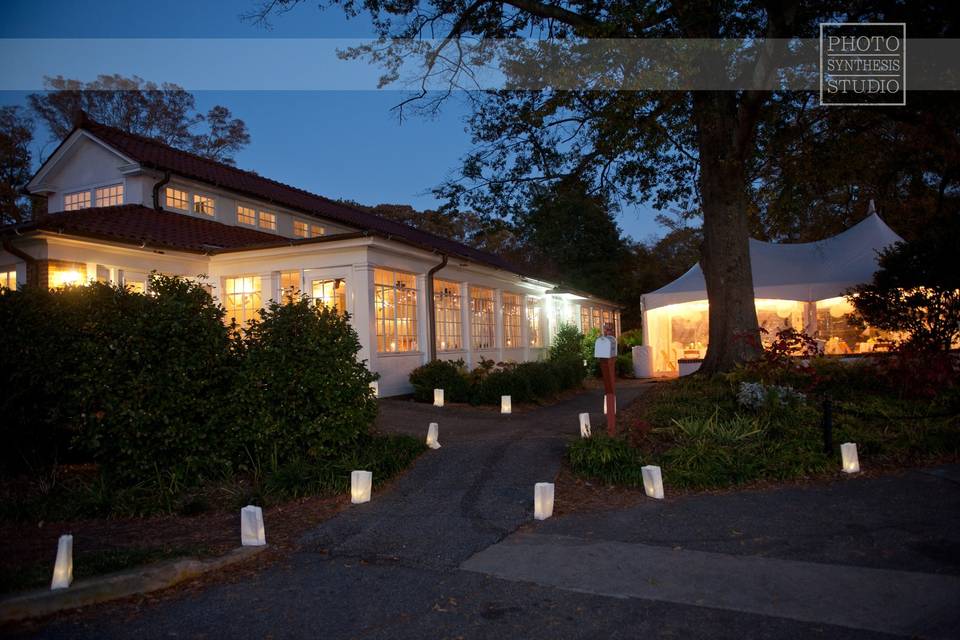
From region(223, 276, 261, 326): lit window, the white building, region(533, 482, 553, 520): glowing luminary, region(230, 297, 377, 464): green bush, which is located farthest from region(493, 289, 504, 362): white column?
region(533, 482, 553, 520): glowing luminary

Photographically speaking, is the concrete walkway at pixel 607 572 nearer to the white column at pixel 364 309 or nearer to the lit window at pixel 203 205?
the white column at pixel 364 309

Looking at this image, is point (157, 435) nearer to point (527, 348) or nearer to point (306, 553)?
point (306, 553)

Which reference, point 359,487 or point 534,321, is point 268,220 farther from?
point 359,487

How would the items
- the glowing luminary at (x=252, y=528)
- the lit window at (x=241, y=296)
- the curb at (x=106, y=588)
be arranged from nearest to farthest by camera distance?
the curb at (x=106, y=588) → the glowing luminary at (x=252, y=528) → the lit window at (x=241, y=296)

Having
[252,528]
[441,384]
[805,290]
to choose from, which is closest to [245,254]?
[441,384]

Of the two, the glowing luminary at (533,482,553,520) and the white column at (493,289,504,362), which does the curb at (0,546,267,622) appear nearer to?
the glowing luminary at (533,482,553,520)

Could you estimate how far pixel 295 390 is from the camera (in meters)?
7.61

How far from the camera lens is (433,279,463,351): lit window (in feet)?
54.7

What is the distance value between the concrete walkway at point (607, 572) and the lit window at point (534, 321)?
53.3ft

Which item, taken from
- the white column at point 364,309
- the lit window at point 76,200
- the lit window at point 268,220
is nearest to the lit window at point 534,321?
the lit window at point 268,220

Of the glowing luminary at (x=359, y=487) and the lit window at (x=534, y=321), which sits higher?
the lit window at (x=534, y=321)

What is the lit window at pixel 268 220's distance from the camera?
19750 mm

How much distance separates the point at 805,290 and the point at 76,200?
1992 cm

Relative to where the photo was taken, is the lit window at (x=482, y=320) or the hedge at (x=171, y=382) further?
the lit window at (x=482, y=320)
